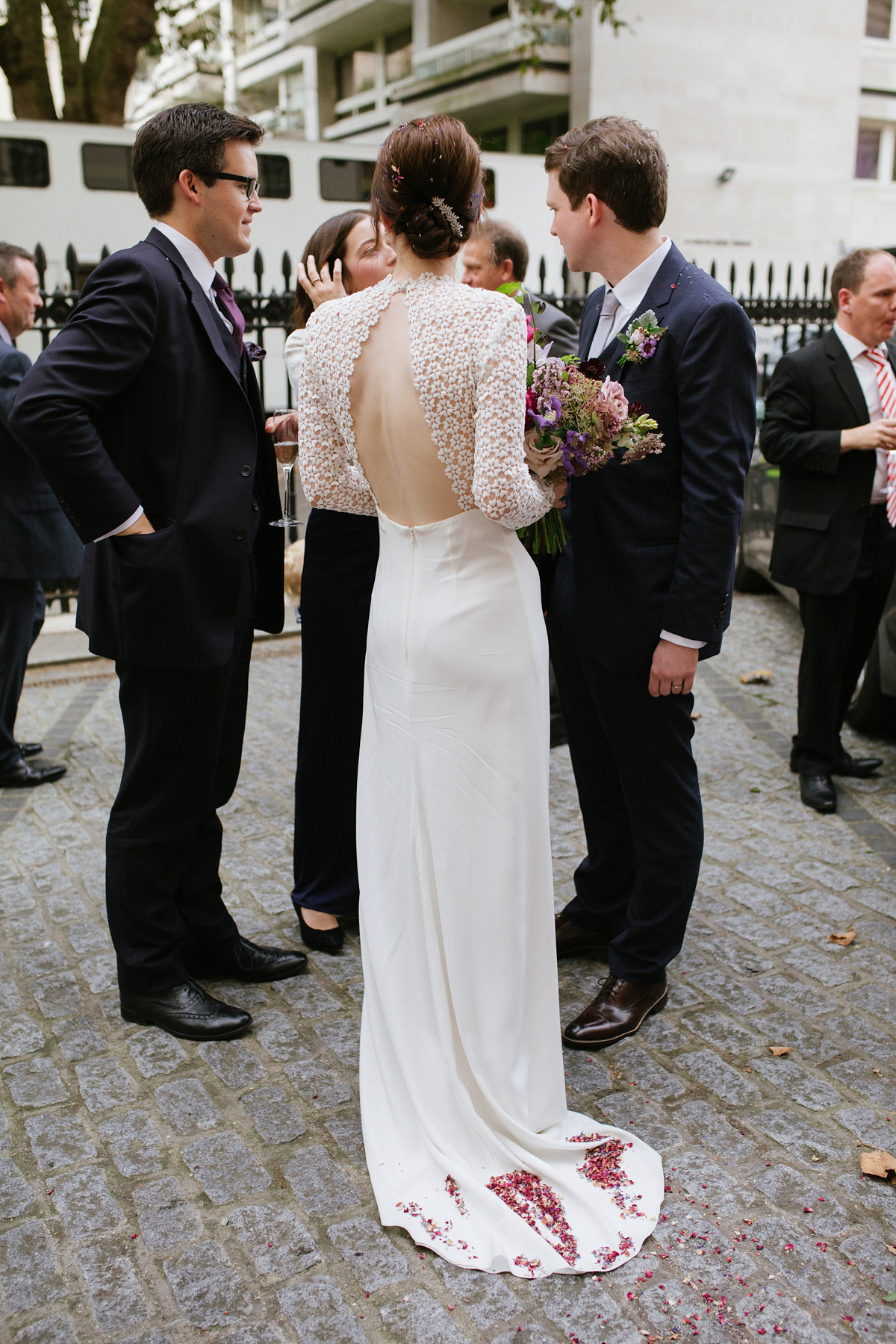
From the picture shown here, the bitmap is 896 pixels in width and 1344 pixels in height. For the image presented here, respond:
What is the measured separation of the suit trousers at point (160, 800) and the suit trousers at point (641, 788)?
3.81 feet

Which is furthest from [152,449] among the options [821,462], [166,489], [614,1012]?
[821,462]

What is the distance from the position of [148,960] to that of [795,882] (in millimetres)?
2577

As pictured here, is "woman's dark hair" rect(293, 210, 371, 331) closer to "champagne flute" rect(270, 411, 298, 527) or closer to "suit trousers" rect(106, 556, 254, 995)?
"champagne flute" rect(270, 411, 298, 527)

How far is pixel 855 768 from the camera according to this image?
18.5ft

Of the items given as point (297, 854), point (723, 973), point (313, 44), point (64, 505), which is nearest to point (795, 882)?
point (723, 973)

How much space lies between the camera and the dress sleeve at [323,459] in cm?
278

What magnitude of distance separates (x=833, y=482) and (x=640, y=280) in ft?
7.94

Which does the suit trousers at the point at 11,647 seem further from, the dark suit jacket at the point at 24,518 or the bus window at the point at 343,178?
the bus window at the point at 343,178

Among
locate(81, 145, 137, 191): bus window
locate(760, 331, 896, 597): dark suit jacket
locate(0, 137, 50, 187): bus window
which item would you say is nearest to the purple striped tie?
locate(760, 331, 896, 597): dark suit jacket

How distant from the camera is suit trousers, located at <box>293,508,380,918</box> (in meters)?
3.78

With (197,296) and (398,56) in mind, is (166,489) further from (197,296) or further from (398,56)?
(398,56)

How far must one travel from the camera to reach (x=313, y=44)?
41969 millimetres

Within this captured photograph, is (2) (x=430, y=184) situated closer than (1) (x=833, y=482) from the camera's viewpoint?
Yes

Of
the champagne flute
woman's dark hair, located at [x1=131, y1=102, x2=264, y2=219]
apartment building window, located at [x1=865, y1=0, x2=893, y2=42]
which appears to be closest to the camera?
woman's dark hair, located at [x1=131, y1=102, x2=264, y2=219]
